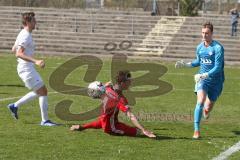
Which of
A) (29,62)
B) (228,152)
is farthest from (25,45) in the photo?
(228,152)

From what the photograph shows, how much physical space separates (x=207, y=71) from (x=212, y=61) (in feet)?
0.67

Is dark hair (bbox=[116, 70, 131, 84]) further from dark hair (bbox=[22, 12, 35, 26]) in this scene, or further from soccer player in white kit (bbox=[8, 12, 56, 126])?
dark hair (bbox=[22, 12, 35, 26])

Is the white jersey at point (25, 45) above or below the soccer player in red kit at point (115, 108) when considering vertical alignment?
above

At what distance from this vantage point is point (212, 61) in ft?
33.6

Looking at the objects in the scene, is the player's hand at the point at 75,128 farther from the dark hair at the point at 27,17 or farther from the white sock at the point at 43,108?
the dark hair at the point at 27,17

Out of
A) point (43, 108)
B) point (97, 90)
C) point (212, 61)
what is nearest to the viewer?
point (97, 90)

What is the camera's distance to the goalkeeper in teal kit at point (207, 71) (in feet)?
32.6

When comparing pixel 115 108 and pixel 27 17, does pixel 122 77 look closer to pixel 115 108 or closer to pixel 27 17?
pixel 115 108

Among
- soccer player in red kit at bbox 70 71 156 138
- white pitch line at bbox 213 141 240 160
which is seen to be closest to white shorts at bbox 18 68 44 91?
soccer player in red kit at bbox 70 71 156 138

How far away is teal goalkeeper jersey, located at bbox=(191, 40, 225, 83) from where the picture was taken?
32.8 feet

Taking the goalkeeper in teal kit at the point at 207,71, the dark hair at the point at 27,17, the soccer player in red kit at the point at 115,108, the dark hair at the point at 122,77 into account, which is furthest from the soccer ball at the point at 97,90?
the dark hair at the point at 27,17

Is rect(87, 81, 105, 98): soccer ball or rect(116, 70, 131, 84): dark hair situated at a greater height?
rect(116, 70, 131, 84): dark hair

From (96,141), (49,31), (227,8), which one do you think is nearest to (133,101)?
(96,141)

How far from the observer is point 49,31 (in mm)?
37656
